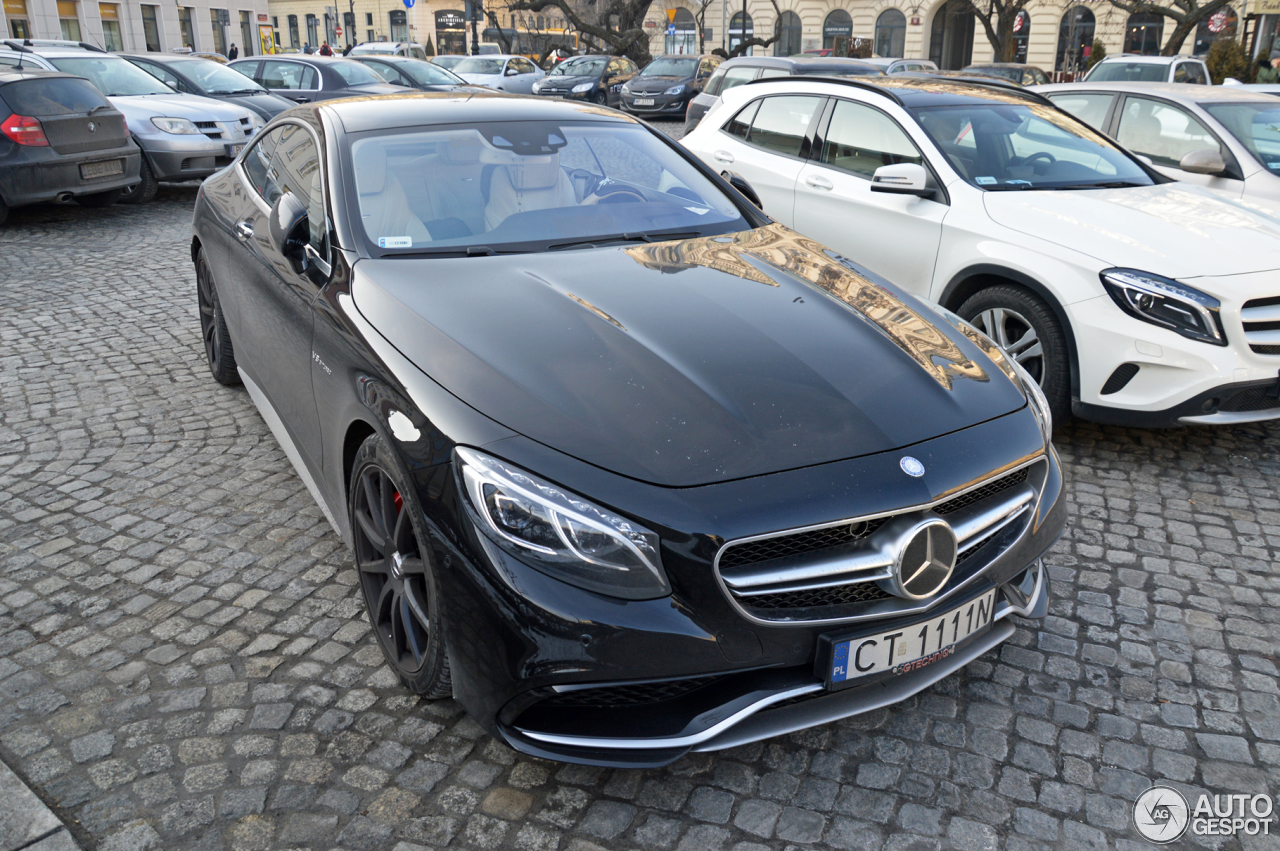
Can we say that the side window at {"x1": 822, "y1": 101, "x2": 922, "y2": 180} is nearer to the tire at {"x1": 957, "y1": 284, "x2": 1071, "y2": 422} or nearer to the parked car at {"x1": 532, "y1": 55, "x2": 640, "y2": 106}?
the tire at {"x1": 957, "y1": 284, "x2": 1071, "y2": 422}

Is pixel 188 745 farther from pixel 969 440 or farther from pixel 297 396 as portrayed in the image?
pixel 969 440

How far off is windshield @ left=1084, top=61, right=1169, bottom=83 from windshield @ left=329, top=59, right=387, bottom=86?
11.6 m

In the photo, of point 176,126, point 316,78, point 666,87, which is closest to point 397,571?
point 176,126

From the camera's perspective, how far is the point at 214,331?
5254 millimetres

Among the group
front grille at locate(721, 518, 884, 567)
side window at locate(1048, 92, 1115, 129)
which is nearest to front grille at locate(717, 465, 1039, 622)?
front grille at locate(721, 518, 884, 567)

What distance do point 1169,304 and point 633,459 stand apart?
9.86 feet

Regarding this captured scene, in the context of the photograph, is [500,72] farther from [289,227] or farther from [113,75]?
[289,227]

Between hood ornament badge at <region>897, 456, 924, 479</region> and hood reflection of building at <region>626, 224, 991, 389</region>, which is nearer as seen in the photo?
hood ornament badge at <region>897, 456, 924, 479</region>

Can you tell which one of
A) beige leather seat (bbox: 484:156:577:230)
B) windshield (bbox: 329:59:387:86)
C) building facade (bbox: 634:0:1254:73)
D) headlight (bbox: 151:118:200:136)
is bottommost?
headlight (bbox: 151:118:200:136)

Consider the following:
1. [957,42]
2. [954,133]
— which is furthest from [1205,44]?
[954,133]

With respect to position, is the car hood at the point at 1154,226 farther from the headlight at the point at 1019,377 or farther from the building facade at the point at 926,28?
the building facade at the point at 926,28

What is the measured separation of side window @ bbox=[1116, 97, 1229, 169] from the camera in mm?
7078

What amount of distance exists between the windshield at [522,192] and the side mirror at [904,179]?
4.74 ft

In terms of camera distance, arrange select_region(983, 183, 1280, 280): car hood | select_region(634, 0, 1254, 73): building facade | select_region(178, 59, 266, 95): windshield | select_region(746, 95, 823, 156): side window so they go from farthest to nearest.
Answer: select_region(634, 0, 1254, 73): building facade
select_region(178, 59, 266, 95): windshield
select_region(746, 95, 823, 156): side window
select_region(983, 183, 1280, 280): car hood
